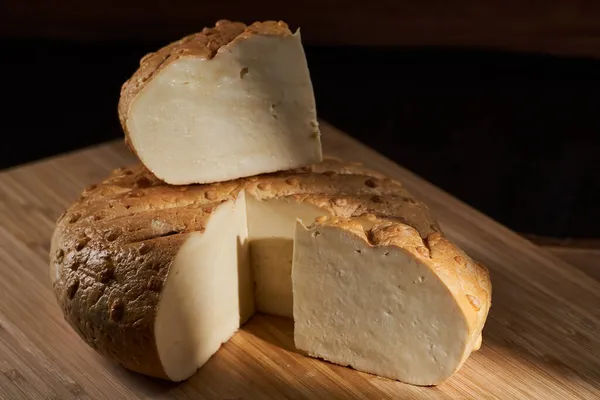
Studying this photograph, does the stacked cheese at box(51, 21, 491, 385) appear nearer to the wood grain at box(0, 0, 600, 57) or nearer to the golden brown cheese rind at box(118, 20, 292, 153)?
the golden brown cheese rind at box(118, 20, 292, 153)

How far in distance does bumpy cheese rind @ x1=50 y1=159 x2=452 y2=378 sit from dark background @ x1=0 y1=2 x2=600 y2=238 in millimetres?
1894

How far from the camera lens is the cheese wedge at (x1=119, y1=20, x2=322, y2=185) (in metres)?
3.17

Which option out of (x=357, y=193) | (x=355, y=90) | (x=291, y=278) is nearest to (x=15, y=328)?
(x=291, y=278)

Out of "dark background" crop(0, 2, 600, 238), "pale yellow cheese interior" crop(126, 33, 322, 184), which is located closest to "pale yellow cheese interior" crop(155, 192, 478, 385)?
"pale yellow cheese interior" crop(126, 33, 322, 184)

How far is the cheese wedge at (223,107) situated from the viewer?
10.4 ft

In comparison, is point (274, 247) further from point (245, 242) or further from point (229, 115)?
point (229, 115)

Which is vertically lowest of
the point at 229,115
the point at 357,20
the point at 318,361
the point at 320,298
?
the point at 318,361

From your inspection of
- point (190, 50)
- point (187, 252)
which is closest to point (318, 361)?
point (187, 252)

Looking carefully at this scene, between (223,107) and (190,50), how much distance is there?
23cm

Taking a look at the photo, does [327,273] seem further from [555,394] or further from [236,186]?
[555,394]

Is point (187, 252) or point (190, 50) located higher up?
point (190, 50)

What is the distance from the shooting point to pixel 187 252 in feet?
9.98

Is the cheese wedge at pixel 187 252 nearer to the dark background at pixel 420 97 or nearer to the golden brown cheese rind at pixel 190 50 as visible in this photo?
the golden brown cheese rind at pixel 190 50

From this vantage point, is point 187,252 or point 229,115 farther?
point 229,115
